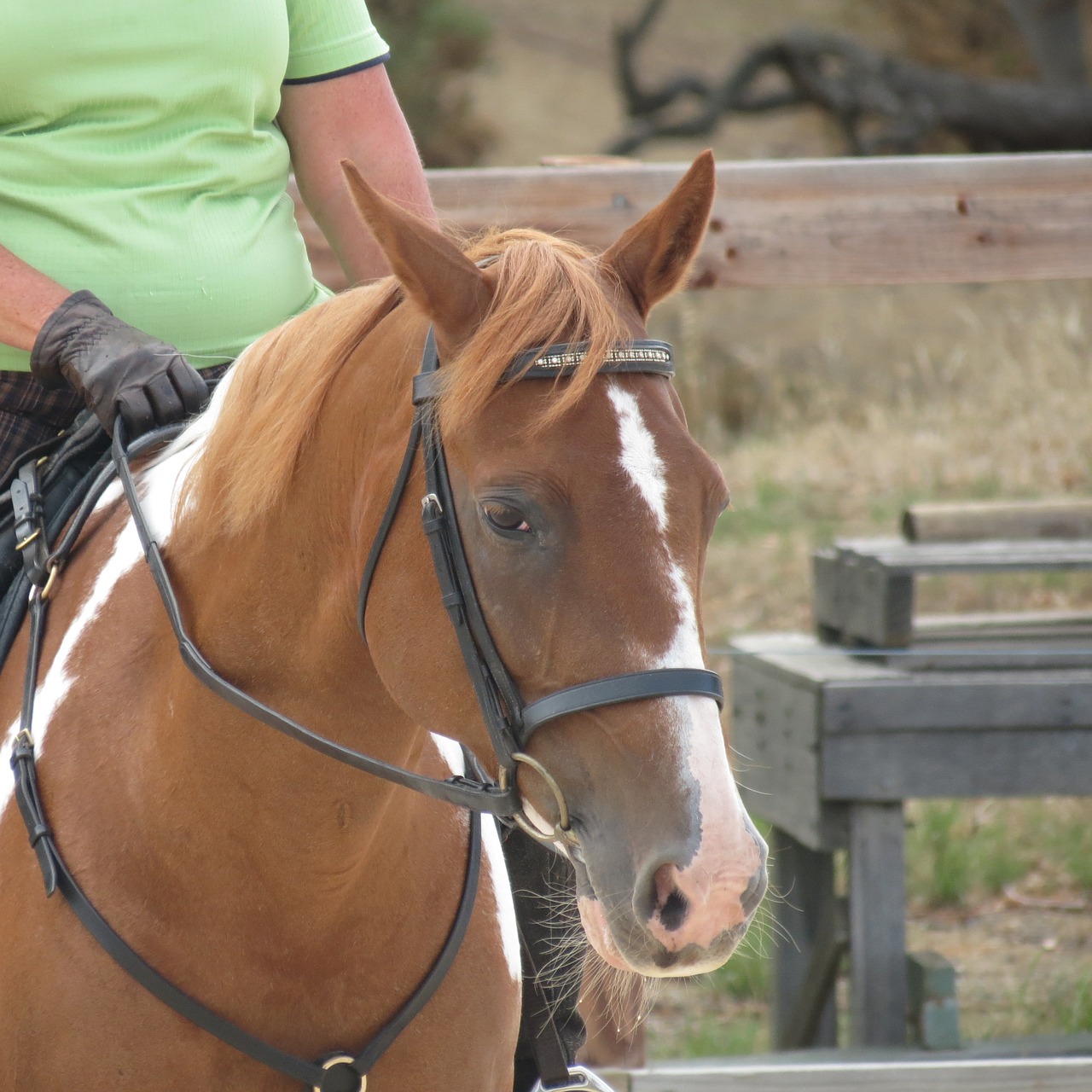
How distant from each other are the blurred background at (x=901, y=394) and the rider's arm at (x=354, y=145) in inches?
50.7

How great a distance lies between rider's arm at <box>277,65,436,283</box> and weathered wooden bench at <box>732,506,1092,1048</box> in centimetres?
181

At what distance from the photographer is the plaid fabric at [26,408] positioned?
2092 millimetres

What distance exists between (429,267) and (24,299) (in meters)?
0.78

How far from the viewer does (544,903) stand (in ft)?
6.84

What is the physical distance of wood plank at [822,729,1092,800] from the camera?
364cm

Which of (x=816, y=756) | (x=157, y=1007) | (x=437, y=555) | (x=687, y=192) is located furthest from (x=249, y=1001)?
(x=816, y=756)

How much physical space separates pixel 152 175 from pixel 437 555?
0.97 m

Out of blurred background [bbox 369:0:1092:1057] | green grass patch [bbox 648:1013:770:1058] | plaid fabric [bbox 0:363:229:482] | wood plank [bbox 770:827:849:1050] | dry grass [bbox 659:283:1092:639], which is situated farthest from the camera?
dry grass [bbox 659:283:1092:639]

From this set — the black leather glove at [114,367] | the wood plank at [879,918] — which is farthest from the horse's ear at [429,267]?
the wood plank at [879,918]

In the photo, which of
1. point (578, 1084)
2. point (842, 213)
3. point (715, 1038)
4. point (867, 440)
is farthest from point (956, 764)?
point (867, 440)

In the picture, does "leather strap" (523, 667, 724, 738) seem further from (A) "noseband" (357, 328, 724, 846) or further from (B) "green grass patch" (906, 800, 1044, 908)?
(B) "green grass patch" (906, 800, 1044, 908)

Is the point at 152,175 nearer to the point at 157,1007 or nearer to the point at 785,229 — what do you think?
the point at 157,1007

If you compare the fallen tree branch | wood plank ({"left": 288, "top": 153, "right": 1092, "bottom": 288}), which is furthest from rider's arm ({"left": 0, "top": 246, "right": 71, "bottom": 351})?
the fallen tree branch

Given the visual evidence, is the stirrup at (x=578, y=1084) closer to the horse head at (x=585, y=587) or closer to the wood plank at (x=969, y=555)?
the horse head at (x=585, y=587)
